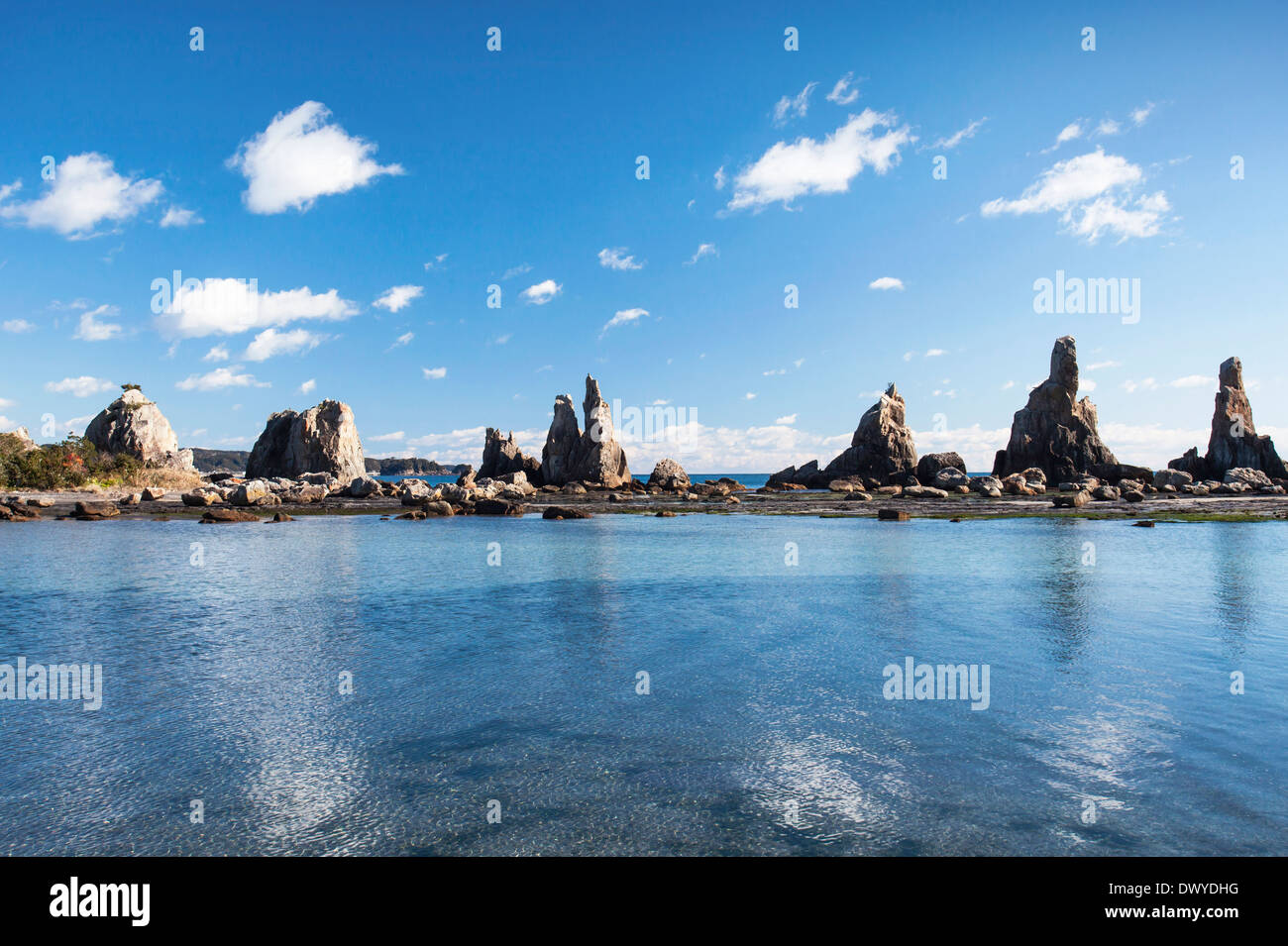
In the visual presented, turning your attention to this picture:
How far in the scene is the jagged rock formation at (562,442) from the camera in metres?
106

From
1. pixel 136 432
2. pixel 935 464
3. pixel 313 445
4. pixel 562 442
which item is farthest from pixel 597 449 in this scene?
pixel 136 432

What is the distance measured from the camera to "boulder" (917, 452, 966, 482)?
102562mm

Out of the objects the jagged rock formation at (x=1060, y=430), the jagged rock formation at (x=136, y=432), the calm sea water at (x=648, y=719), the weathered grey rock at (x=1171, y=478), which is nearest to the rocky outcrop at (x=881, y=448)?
the jagged rock formation at (x=1060, y=430)

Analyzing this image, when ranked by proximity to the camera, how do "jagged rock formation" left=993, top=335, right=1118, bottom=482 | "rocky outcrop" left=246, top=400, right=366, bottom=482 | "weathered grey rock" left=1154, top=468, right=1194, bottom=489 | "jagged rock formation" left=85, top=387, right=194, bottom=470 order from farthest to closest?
1. "rocky outcrop" left=246, top=400, right=366, bottom=482
2. "jagged rock formation" left=993, top=335, right=1118, bottom=482
3. "weathered grey rock" left=1154, top=468, right=1194, bottom=489
4. "jagged rock formation" left=85, top=387, right=194, bottom=470

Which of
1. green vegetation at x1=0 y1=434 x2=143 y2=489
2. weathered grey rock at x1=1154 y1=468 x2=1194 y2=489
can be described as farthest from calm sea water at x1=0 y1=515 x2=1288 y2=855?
weathered grey rock at x1=1154 y1=468 x2=1194 y2=489

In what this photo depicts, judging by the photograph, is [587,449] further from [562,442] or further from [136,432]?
[136,432]

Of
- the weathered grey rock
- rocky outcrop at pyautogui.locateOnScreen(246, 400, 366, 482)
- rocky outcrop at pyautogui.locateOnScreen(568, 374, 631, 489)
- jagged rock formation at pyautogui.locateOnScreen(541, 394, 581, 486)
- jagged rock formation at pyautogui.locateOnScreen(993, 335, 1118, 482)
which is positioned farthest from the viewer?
jagged rock formation at pyautogui.locateOnScreen(541, 394, 581, 486)

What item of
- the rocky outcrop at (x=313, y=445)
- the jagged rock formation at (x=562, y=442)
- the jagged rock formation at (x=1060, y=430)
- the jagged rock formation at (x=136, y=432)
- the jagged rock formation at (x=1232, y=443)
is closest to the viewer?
the jagged rock formation at (x=136, y=432)

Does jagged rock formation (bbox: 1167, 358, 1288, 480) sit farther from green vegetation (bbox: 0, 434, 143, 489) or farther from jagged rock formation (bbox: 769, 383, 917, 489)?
green vegetation (bbox: 0, 434, 143, 489)

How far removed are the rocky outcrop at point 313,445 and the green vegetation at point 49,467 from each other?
982 inches

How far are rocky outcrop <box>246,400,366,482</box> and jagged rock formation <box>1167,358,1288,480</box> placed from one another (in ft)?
421

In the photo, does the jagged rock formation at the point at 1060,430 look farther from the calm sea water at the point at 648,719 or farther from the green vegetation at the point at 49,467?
the green vegetation at the point at 49,467

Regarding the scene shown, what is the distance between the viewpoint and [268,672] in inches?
452
